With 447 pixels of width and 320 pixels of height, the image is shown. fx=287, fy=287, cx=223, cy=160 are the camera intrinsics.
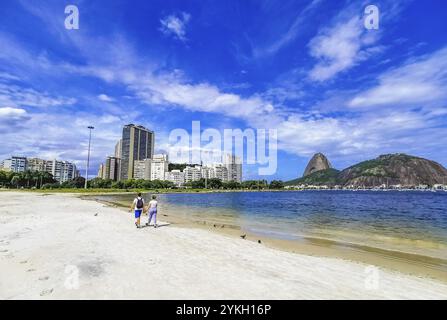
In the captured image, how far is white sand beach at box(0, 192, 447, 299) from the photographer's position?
694 centimetres

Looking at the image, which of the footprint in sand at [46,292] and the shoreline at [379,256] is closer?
the footprint in sand at [46,292]

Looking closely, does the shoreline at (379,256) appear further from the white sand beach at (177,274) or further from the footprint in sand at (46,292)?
the footprint in sand at (46,292)

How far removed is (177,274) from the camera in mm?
8430

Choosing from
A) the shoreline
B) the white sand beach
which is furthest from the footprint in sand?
the shoreline

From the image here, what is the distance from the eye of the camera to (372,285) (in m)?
8.20

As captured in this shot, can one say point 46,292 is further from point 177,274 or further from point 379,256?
point 379,256

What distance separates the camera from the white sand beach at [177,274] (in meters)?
6.94

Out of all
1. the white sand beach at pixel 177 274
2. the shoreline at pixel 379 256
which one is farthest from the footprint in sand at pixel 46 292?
the shoreline at pixel 379 256

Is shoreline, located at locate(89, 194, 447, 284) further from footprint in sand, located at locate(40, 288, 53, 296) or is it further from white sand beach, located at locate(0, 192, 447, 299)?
footprint in sand, located at locate(40, 288, 53, 296)

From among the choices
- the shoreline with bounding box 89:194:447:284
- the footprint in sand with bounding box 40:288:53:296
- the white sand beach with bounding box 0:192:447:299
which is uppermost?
the footprint in sand with bounding box 40:288:53:296

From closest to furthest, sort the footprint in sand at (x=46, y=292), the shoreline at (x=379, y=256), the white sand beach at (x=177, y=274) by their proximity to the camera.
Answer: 1. the footprint in sand at (x=46, y=292)
2. the white sand beach at (x=177, y=274)
3. the shoreline at (x=379, y=256)

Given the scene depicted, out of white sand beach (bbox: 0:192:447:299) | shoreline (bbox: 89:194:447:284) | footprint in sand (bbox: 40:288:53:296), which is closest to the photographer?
footprint in sand (bbox: 40:288:53:296)
